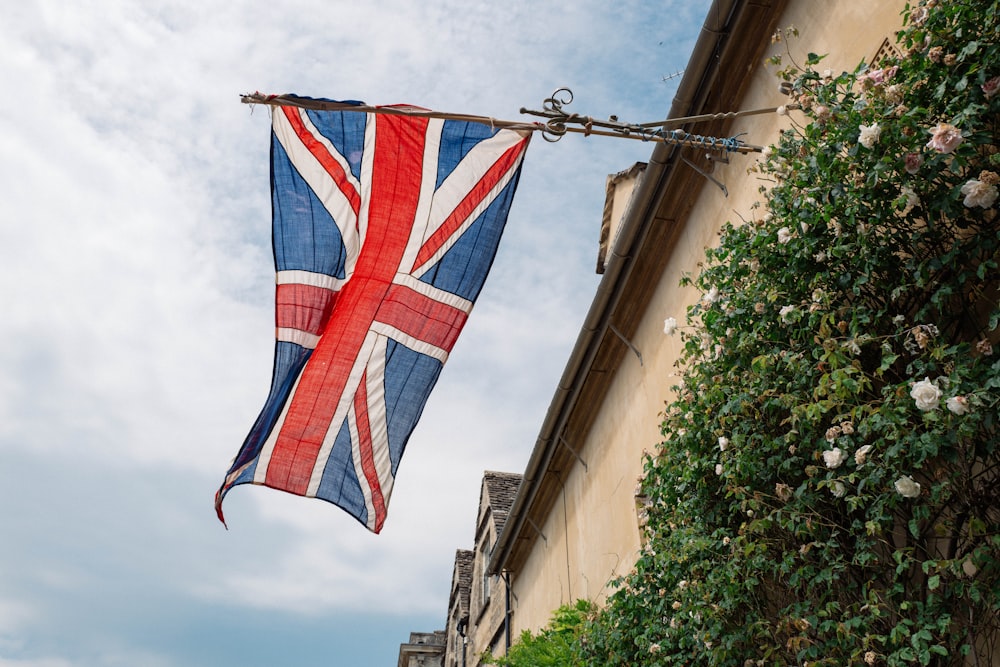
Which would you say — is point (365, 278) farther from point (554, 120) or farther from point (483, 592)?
point (483, 592)

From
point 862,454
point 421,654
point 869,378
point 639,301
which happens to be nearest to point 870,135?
point 869,378

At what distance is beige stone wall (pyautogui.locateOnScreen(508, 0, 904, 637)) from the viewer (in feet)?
18.2

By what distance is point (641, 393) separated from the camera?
900cm

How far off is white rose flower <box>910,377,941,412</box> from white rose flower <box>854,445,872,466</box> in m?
0.36

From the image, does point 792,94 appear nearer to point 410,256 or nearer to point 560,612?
point 410,256

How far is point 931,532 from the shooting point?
4.29 meters

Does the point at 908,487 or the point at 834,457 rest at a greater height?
the point at 834,457

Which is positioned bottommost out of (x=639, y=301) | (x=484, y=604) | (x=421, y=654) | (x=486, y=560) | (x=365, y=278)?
(x=365, y=278)

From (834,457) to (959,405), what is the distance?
2.48 ft

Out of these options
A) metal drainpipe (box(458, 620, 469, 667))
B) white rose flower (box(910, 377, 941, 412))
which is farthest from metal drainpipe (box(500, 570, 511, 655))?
white rose flower (box(910, 377, 941, 412))

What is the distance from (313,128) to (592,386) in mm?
5478

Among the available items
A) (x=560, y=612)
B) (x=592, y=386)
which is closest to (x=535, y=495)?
(x=592, y=386)

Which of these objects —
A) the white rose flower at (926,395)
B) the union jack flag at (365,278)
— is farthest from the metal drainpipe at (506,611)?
the white rose flower at (926,395)

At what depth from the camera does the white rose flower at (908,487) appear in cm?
384
